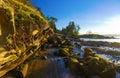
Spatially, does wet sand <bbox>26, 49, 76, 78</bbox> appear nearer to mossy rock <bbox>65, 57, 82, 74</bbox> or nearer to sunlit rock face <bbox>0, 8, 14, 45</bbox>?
mossy rock <bbox>65, 57, 82, 74</bbox>

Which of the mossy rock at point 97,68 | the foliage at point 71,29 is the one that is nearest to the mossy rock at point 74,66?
the mossy rock at point 97,68

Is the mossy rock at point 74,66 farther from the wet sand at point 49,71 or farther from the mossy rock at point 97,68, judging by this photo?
the mossy rock at point 97,68

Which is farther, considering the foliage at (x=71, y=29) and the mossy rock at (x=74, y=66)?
the foliage at (x=71, y=29)

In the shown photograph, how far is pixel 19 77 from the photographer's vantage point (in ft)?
58.9

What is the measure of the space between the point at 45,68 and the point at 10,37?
11.2 m

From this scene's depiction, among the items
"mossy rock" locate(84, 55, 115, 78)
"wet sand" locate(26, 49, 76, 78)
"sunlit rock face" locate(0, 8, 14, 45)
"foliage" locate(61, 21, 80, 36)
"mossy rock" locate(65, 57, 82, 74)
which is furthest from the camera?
"foliage" locate(61, 21, 80, 36)

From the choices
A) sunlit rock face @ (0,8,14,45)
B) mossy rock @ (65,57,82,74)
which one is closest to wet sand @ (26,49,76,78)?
mossy rock @ (65,57,82,74)

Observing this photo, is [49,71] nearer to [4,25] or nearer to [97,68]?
[97,68]

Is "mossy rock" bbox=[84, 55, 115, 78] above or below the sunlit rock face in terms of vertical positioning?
below

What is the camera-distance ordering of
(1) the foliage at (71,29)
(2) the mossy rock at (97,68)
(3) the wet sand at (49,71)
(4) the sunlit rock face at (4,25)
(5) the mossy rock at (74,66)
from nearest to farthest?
(4) the sunlit rock face at (4,25) → (3) the wet sand at (49,71) → (2) the mossy rock at (97,68) → (5) the mossy rock at (74,66) → (1) the foliage at (71,29)

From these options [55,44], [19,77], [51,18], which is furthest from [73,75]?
[51,18]

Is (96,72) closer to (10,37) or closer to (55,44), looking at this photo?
(10,37)

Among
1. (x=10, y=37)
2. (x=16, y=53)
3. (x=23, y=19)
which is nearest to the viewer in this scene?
(x=10, y=37)

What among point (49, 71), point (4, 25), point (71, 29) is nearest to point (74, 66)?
point (49, 71)
